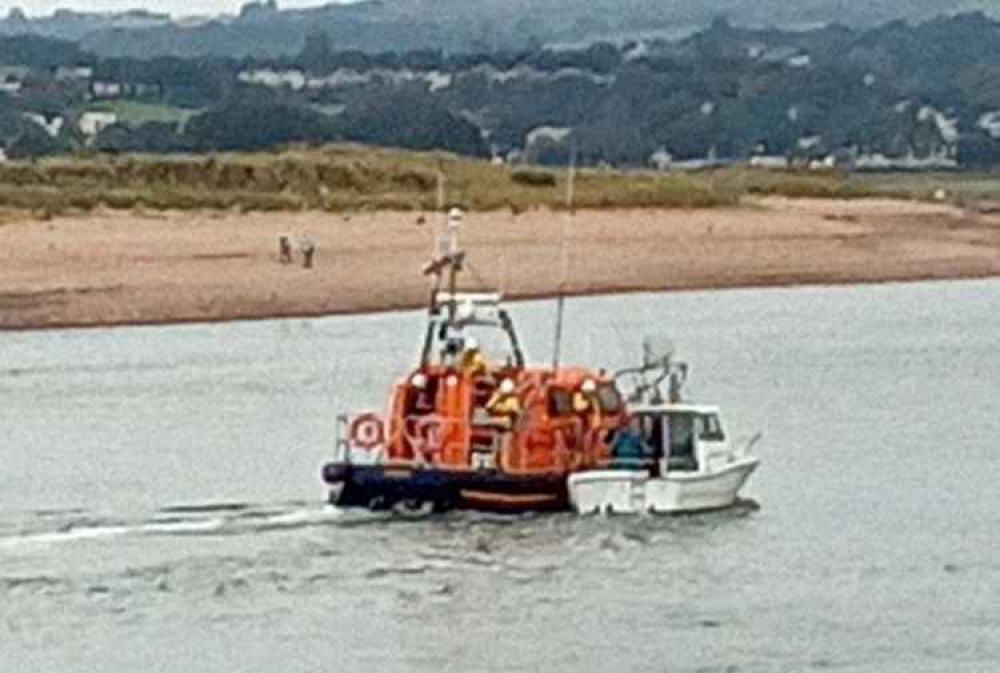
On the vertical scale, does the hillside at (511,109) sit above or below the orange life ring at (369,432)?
above

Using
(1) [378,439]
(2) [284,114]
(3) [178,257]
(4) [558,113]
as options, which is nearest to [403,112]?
(2) [284,114]

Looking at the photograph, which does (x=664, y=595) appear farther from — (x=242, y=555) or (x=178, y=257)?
(x=178, y=257)

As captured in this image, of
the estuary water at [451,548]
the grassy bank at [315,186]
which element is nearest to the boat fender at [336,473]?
the estuary water at [451,548]

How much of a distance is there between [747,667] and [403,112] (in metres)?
112

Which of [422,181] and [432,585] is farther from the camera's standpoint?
[422,181]

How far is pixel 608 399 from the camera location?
1357 inches

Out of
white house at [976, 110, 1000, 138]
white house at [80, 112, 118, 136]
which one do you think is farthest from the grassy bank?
white house at [976, 110, 1000, 138]

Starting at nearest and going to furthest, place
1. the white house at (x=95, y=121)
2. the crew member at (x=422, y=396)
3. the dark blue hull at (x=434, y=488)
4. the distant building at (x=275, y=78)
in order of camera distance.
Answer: the dark blue hull at (x=434, y=488)
the crew member at (x=422, y=396)
the white house at (x=95, y=121)
the distant building at (x=275, y=78)

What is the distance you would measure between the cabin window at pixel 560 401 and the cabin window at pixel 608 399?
305mm

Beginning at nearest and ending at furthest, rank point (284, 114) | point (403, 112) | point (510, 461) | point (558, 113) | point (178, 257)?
1. point (510, 461)
2. point (178, 257)
3. point (284, 114)
4. point (403, 112)
5. point (558, 113)

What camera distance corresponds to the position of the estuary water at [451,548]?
2802cm

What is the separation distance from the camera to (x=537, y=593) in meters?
30.4

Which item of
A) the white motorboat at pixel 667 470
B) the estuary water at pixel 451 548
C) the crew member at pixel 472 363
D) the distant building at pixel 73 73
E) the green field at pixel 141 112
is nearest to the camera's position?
the estuary water at pixel 451 548

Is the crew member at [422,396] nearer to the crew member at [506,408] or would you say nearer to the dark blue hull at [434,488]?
the crew member at [506,408]
